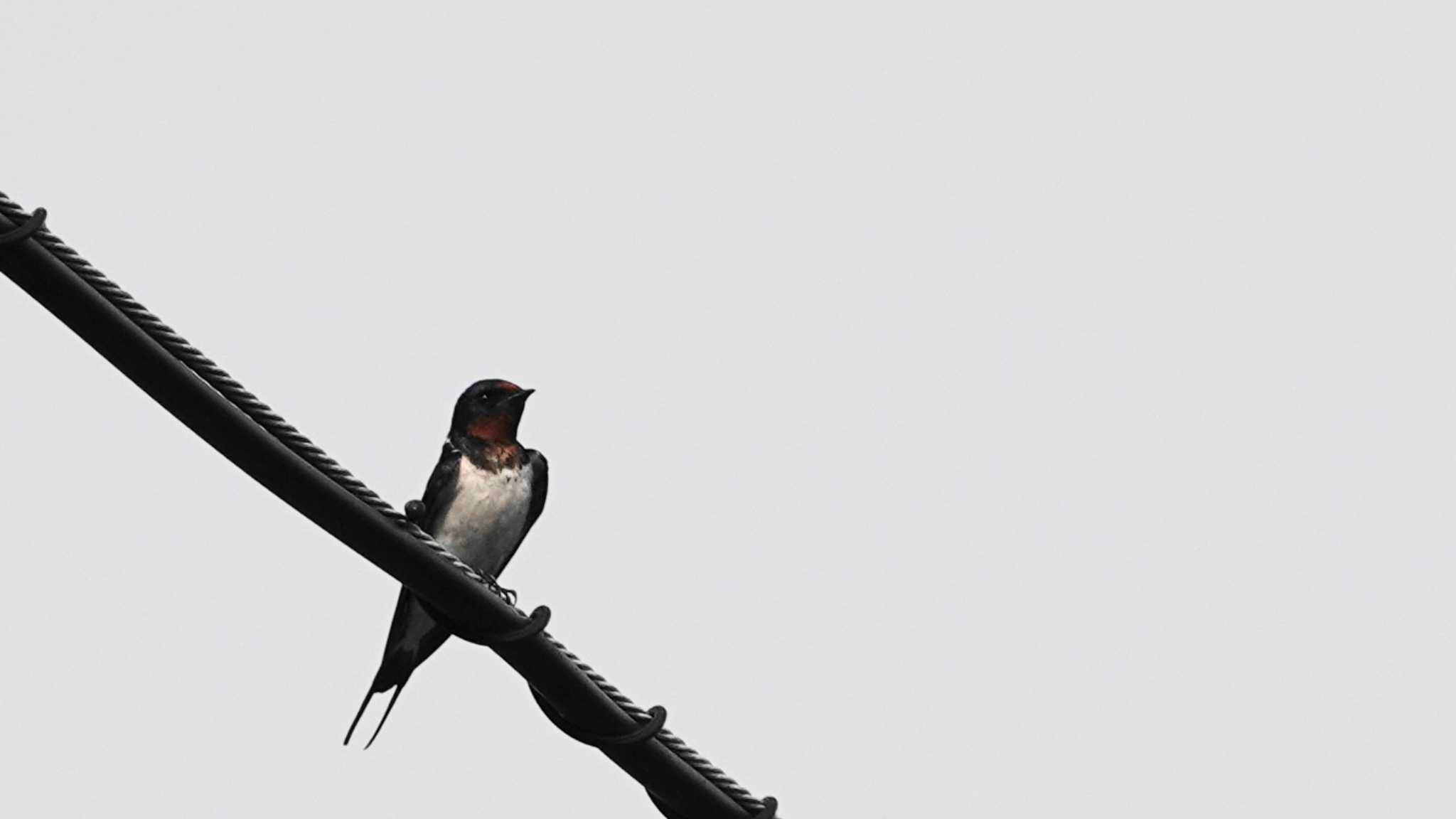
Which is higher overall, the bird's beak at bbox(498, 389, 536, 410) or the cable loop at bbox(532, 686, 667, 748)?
the bird's beak at bbox(498, 389, 536, 410)

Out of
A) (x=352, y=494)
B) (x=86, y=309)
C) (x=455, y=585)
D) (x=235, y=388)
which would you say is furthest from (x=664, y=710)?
(x=86, y=309)

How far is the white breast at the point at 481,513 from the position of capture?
9.09 metres

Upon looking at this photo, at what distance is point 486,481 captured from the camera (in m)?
9.12

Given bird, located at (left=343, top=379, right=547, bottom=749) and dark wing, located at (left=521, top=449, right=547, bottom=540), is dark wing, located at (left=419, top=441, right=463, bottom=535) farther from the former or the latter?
dark wing, located at (left=521, top=449, right=547, bottom=540)

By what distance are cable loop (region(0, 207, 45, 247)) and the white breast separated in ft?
16.4

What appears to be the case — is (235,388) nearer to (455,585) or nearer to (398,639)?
(455,585)

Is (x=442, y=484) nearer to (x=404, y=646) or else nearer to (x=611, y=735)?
(x=404, y=646)

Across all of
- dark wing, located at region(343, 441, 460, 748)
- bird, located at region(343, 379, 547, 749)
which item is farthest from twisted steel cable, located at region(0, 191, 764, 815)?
bird, located at region(343, 379, 547, 749)

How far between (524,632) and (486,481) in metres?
4.15

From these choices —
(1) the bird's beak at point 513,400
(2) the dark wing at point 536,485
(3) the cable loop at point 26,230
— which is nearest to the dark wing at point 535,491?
(2) the dark wing at point 536,485

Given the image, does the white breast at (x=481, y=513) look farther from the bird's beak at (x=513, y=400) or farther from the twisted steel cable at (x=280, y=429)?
the twisted steel cable at (x=280, y=429)

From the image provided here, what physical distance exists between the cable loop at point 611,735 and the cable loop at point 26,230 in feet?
→ 5.29

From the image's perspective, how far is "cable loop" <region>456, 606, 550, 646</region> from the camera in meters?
4.98

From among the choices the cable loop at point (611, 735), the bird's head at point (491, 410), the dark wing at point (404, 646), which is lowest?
the cable loop at point (611, 735)
